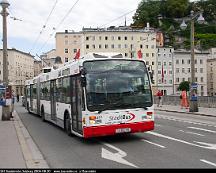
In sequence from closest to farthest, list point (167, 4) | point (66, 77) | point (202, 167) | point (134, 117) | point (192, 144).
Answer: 1. point (202, 167)
2. point (192, 144)
3. point (134, 117)
4. point (66, 77)
5. point (167, 4)

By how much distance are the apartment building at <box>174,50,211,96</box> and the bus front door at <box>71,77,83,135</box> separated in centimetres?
10456

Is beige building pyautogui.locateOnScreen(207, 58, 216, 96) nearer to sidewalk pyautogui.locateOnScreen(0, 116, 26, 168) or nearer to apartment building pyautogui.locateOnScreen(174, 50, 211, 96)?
apartment building pyautogui.locateOnScreen(174, 50, 211, 96)

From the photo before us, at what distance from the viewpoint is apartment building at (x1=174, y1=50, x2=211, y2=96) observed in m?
120

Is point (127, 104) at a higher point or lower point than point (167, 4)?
lower

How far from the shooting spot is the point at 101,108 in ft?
43.1

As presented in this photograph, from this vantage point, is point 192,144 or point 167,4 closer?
point 192,144

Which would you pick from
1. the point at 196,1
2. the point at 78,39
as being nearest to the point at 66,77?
the point at 78,39

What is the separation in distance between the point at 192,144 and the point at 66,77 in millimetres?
5838

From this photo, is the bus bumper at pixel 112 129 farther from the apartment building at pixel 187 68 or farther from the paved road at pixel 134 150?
the apartment building at pixel 187 68

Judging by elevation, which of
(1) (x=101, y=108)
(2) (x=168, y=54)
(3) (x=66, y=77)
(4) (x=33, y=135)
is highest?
(2) (x=168, y=54)

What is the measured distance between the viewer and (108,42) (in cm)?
11831

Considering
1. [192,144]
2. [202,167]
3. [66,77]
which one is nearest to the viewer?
[202,167]

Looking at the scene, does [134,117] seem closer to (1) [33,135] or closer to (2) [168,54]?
(1) [33,135]

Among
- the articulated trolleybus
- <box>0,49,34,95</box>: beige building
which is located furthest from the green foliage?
the articulated trolleybus
